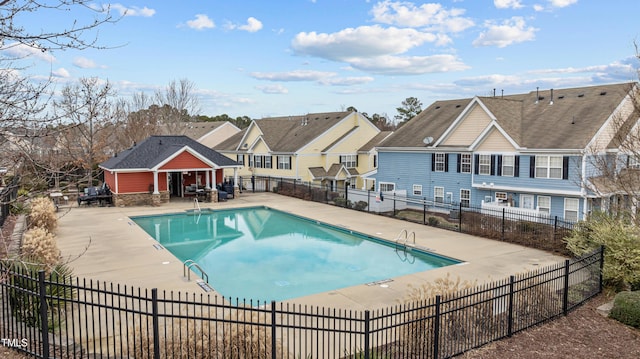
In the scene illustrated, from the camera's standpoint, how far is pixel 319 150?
41906mm

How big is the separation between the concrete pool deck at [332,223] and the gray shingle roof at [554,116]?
8019 mm

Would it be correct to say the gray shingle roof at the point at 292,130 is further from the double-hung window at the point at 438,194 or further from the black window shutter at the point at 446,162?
the black window shutter at the point at 446,162

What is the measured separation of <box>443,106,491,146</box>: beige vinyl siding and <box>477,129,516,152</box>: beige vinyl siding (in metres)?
1.06

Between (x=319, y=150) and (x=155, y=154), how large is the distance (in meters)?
15.0

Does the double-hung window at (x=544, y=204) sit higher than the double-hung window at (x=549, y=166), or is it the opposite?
the double-hung window at (x=549, y=166)

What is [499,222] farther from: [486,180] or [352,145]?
[352,145]

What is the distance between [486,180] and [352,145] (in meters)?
17.7

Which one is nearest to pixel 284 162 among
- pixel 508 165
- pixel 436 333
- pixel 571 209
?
pixel 508 165

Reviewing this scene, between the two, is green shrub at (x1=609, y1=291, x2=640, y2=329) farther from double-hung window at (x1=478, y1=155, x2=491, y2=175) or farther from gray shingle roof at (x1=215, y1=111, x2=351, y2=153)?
gray shingle roof at (x1=215, y1=111, x2=351, y2=153)

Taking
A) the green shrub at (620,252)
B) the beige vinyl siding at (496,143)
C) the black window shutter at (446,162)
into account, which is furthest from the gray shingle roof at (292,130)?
the green shrub at (620,252)

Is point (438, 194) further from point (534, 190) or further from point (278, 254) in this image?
point (278, 254)

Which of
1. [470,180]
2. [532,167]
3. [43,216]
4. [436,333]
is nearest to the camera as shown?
[436,333]

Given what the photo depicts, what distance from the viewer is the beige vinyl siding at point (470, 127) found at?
91.4 feet

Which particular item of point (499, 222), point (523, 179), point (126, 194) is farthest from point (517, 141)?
point (126, 194)
